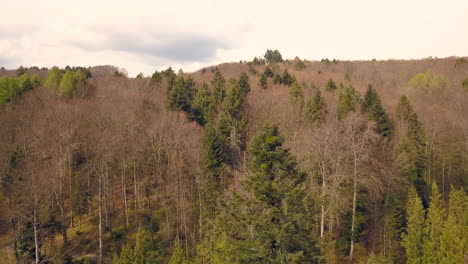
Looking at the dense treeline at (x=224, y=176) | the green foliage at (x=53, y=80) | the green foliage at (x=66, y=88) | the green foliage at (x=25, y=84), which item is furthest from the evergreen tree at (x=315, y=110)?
the green foliage at (x=25, y=84)

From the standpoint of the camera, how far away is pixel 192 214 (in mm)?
31875

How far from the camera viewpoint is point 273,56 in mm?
101438

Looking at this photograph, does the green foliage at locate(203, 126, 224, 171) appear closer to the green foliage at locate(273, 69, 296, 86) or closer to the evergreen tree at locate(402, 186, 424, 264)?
the evergreen tree at locate(402, 186, 424, 264)

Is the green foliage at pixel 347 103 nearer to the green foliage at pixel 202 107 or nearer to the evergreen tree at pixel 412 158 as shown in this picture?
the evergreen tree at pixel 412 158

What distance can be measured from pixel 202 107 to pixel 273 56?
205 ft

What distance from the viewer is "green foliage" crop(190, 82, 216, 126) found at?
43.8 metres

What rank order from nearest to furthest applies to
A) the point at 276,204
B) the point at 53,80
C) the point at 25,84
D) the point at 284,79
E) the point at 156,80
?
the point at 276,204, the point at 25,84, the point at 53,80, the point at 156,80, the point at 284,79

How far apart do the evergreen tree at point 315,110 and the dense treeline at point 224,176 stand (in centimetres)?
18

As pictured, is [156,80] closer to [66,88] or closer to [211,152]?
[66,88]

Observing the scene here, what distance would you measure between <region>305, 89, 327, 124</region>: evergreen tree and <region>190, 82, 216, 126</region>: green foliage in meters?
12.7

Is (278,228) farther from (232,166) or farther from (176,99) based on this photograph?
(176,99)

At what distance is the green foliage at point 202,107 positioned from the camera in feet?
144

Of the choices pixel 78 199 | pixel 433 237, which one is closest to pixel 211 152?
pixel 78 199

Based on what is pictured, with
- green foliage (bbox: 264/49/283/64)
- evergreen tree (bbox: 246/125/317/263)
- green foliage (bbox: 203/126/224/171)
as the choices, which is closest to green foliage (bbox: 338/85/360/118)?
green foliage (bbox: 203/126/224/171)
